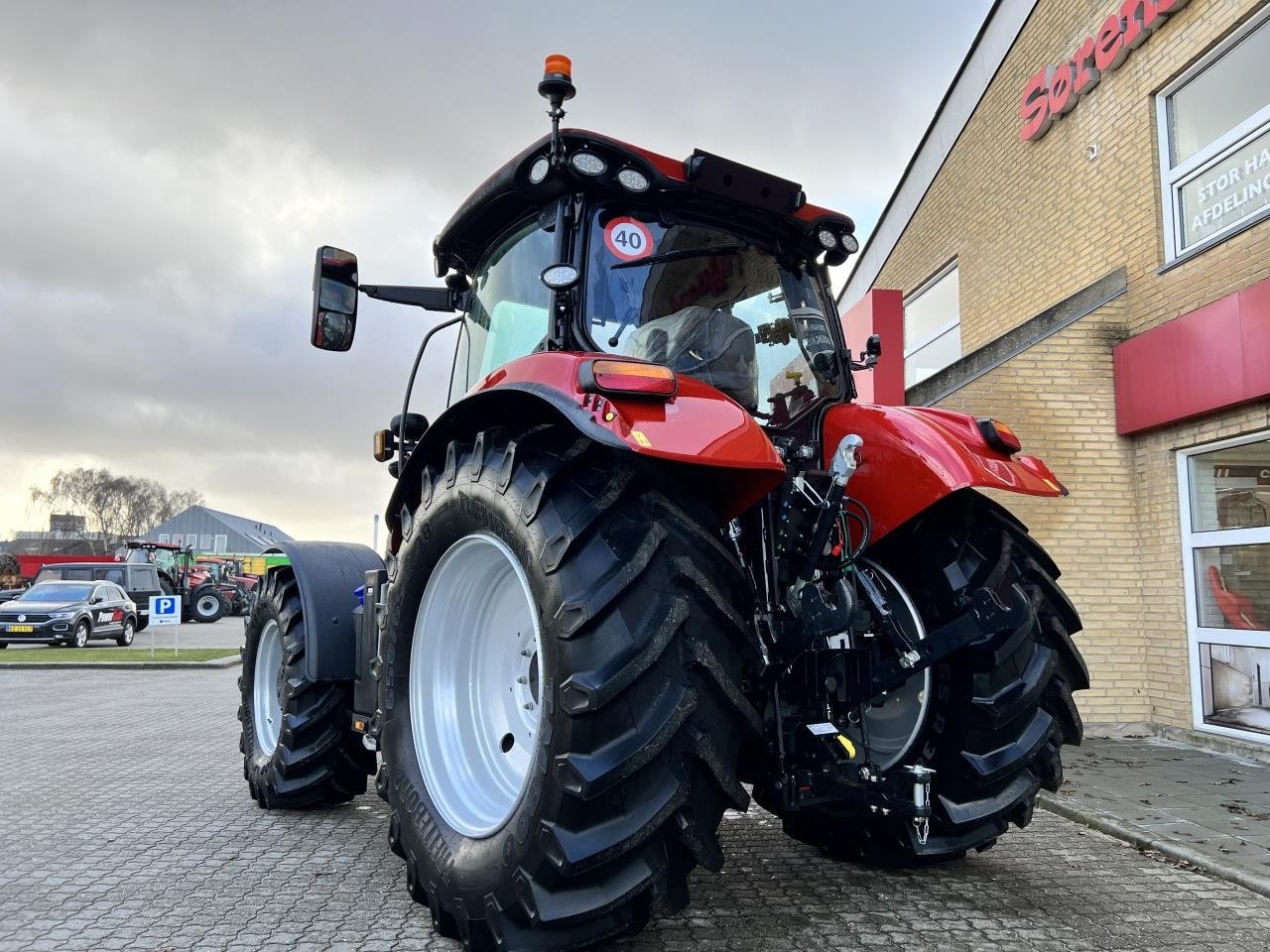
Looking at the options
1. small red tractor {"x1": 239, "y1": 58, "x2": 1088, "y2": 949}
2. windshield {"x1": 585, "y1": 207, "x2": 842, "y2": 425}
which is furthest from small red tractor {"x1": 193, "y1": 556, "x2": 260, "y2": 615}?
windshield {"x1": 585, "y1": 207, "x2": 842, "y2": 425}

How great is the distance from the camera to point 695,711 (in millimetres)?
2309

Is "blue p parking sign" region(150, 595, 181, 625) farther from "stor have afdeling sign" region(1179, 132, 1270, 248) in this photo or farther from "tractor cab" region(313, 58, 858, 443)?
"stor have afdeling sign" region(1179, 132, 1270, 248)

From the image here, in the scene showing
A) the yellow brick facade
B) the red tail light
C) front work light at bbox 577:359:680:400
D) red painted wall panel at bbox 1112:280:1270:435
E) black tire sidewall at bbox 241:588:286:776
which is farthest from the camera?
the yellow brick facade

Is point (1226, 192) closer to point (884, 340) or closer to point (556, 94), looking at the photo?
point (884, 340)

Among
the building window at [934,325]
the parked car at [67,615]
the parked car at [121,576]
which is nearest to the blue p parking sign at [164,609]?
the parked car at [67,615]

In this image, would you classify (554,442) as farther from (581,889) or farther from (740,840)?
(740,840)

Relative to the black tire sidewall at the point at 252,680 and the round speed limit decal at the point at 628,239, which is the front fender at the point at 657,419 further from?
the black tire sidewall at the point at 252,680

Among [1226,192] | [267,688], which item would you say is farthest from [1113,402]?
[267,688]

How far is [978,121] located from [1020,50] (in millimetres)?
1027

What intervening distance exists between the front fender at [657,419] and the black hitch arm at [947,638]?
2.39ft

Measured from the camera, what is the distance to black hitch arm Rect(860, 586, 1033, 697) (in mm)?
2832

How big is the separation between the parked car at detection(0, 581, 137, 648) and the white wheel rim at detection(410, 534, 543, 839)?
18683mm

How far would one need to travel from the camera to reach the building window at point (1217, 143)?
6.79 meters

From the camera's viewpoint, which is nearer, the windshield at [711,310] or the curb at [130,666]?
the windshield at [711,310]
